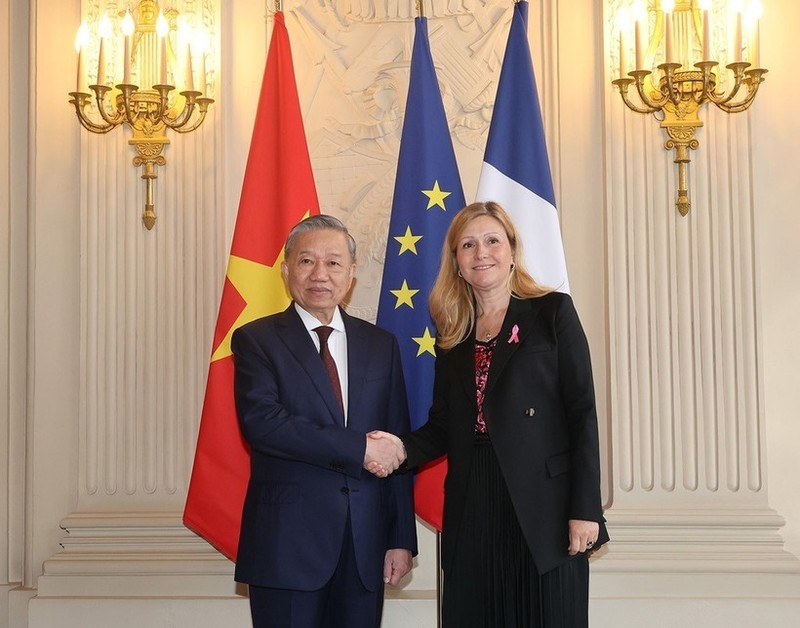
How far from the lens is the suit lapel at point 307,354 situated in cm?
302

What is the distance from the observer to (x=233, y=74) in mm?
4289

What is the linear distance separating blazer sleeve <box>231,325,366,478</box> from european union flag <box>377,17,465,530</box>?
847mm

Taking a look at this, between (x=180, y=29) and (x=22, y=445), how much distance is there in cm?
191

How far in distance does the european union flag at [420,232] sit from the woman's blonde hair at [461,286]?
0.64 m

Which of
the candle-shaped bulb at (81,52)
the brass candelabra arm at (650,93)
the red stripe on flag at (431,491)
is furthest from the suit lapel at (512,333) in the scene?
the candle-shaped bulb at (81,52)

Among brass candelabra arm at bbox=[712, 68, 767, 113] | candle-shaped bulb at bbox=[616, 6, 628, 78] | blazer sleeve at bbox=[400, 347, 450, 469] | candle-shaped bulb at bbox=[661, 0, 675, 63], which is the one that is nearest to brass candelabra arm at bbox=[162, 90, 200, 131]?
blazer sleeve at bbox=[400, 347, 450, 469]

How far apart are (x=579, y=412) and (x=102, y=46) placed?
2.53 m

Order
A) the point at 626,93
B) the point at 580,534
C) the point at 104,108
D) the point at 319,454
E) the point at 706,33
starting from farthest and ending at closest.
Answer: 1. the point at 104,108
2. the point at 626,93
3. the point at 706,33
4. the point at 319,454
5. the point at 580,534

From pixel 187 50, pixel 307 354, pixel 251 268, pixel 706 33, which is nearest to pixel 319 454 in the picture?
pixel 307 354

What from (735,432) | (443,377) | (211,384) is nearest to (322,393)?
(443,377)

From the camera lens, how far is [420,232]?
3.86 metres

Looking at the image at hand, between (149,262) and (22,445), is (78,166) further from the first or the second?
(22,445)

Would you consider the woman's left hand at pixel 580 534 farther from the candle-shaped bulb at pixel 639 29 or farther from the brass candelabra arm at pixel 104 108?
the brass candelabra arm at pixel 104 108

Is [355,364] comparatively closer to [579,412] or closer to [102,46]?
[579,412]
